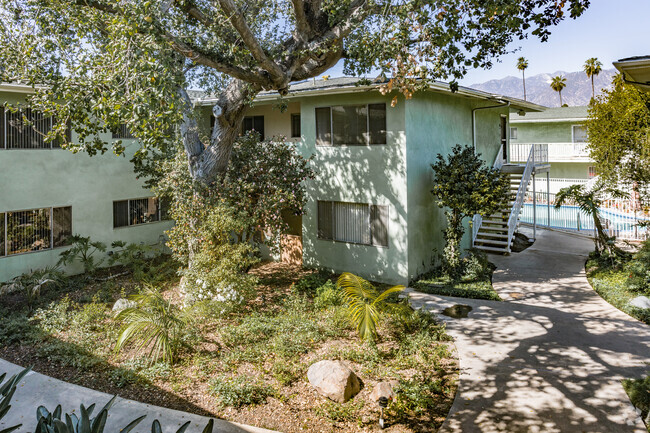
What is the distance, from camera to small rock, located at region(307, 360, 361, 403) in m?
6.27

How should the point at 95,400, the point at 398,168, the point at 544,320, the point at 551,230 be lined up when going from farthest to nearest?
the point at 551,230, the point at 398,168, the point at 544,320, the point at 95,400

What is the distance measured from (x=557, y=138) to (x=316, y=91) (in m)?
23.5

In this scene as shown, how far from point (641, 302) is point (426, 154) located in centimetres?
640

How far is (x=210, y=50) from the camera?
10148 millimetres

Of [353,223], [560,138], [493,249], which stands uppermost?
[560,138]

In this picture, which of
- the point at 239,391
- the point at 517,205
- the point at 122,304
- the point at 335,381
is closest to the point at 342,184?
the point at 517,205

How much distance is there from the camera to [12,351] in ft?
27.1

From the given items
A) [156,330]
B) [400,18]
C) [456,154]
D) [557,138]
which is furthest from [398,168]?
[557,138]

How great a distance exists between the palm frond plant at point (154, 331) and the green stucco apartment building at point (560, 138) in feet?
81.9

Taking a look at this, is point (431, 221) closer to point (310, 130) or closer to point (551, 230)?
point (310, 130)

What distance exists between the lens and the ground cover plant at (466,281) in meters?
11.4

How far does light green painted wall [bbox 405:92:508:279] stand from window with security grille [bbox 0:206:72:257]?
421 inches

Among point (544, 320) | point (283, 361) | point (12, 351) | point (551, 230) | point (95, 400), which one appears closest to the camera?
point (95, 400)

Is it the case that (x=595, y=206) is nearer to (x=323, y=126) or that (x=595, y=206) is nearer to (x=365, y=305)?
(x=323, y=126)
